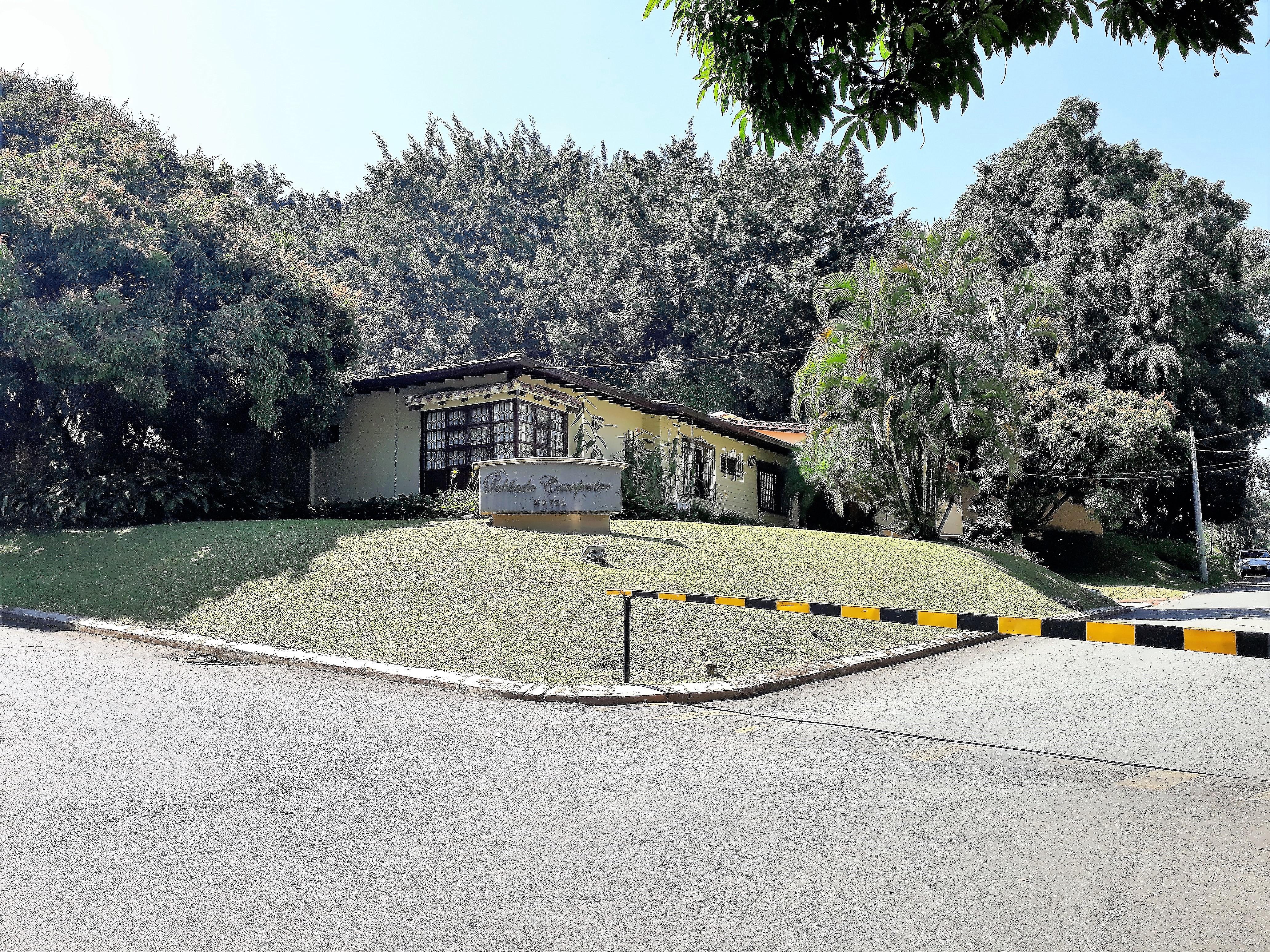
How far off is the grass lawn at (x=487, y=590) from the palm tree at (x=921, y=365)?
474 cm

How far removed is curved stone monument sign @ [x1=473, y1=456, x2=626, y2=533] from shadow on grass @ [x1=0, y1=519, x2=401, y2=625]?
132cm

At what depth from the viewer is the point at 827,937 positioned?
10.5 feet

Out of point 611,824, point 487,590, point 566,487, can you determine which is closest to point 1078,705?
point 611,824

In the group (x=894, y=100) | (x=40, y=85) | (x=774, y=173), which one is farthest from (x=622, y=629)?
(x=774, y=173)

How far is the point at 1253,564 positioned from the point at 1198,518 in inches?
321

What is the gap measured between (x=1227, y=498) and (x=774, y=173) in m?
24.0

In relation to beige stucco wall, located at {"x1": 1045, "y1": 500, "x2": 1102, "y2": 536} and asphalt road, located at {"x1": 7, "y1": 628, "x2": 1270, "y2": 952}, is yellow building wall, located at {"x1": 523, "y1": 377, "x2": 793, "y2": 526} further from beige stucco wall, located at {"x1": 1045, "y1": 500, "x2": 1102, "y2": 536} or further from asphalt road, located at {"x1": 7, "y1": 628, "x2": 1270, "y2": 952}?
beige stucco wall, located at {"x1": 1045, "y1": 500, "x2": 1102, "y2": 536}

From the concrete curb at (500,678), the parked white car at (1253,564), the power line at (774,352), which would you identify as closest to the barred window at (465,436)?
the power line at (774,352)

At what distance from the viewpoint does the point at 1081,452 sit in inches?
1182

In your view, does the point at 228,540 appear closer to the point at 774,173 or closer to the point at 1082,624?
the point at 1082,624

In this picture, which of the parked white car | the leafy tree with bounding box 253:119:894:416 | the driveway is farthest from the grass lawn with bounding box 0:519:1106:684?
the parked white car

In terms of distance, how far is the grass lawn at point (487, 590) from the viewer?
9133mm

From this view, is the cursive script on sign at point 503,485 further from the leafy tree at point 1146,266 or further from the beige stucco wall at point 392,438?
the leafy tree at point 1146,266

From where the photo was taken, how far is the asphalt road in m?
3.30
